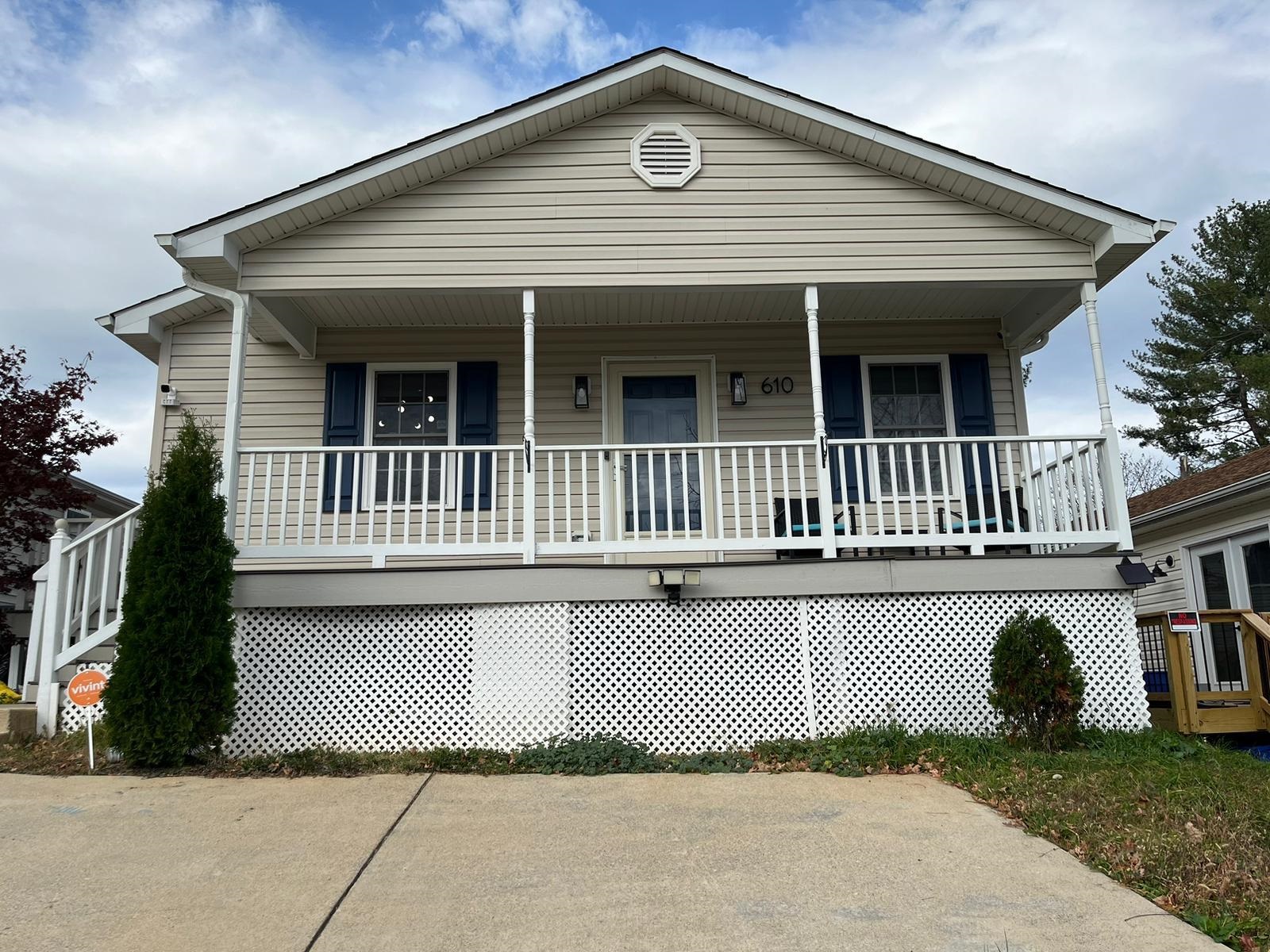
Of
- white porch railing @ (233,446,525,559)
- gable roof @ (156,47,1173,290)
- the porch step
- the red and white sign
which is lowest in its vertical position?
the porch step

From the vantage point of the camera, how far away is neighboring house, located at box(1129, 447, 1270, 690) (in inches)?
384

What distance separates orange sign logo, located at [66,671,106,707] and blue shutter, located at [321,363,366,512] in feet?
9.21

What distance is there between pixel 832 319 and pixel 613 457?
2.59 m

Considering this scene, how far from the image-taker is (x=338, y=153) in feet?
69.1

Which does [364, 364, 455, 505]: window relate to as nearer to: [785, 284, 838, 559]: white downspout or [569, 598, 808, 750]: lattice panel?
[569, 598, 808, 750]: lattice panel

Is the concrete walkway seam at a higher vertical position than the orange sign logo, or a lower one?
lower

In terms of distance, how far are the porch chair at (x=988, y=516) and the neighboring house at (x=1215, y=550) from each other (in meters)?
2.16

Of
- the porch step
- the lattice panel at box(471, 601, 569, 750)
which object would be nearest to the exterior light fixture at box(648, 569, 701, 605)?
the lattice panel at box(471, 601, 569, 750)

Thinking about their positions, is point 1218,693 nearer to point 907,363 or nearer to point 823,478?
point 823,478

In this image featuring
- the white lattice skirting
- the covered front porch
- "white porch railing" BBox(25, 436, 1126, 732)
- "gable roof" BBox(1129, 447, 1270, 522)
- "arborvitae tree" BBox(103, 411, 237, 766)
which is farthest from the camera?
"gable roof" BBox(1129, 447, 1270, 522)

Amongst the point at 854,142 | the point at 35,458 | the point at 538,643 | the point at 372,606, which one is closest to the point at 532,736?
the point at 538,643

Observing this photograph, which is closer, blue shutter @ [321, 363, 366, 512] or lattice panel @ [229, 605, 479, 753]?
lattice panel @ [229, 605, 479, 753]

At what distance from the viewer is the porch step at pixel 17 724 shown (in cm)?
653

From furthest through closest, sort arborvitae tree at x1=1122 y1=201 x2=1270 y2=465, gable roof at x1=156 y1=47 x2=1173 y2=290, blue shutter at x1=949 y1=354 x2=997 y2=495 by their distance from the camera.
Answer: arborvitae tree at x1=1122 y1=201 x2=1270 y2=465 → blue shutter at x1=949 y1=354 x2=997 y2=495 → gable roof at x1=156 y1=47 x2=1173 y2=290
